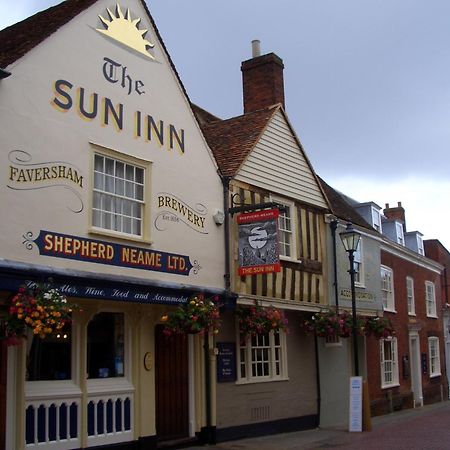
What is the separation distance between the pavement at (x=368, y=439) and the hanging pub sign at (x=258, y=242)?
Answer: 3548 mm

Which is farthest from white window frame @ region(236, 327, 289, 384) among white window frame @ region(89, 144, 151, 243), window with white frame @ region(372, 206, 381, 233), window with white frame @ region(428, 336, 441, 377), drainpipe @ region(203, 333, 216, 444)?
window with white frame @ region(428, 336, 441, 377)

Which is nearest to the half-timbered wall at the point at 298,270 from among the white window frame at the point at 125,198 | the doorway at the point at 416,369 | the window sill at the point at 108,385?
the white window frame at the point at 125,198

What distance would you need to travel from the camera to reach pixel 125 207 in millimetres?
11883

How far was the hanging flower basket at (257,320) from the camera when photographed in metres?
14.0

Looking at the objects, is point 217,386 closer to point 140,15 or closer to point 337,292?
point 337,292

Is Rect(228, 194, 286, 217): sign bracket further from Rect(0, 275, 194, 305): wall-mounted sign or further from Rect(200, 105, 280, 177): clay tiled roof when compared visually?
Rect(0, 275, 194, 305): wall-mounted sign

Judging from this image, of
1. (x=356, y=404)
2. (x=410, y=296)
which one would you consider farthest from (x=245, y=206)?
(x=410, y=296)

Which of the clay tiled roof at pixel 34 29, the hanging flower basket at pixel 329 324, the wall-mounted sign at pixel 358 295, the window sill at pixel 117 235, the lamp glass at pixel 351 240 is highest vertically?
the clay tiled roof at pixel 34 29

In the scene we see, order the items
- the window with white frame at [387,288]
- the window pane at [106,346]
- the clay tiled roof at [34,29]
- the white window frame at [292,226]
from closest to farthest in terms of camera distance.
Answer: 1. the clay tiled roof at [34,29]
2. the window pane at [106,346]
3. the white window frame at [292,226]
4. the window with white frame at [387,288]

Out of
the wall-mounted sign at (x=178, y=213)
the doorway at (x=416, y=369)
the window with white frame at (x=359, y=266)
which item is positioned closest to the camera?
the wall-mounted sign at (x=178, y=213)

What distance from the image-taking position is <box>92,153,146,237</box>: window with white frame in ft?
37.3

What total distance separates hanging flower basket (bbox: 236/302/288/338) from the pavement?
233 centimetres

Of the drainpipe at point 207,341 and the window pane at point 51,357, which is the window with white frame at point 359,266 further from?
the window pane at point 51,357

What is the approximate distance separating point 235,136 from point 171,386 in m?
6.42
